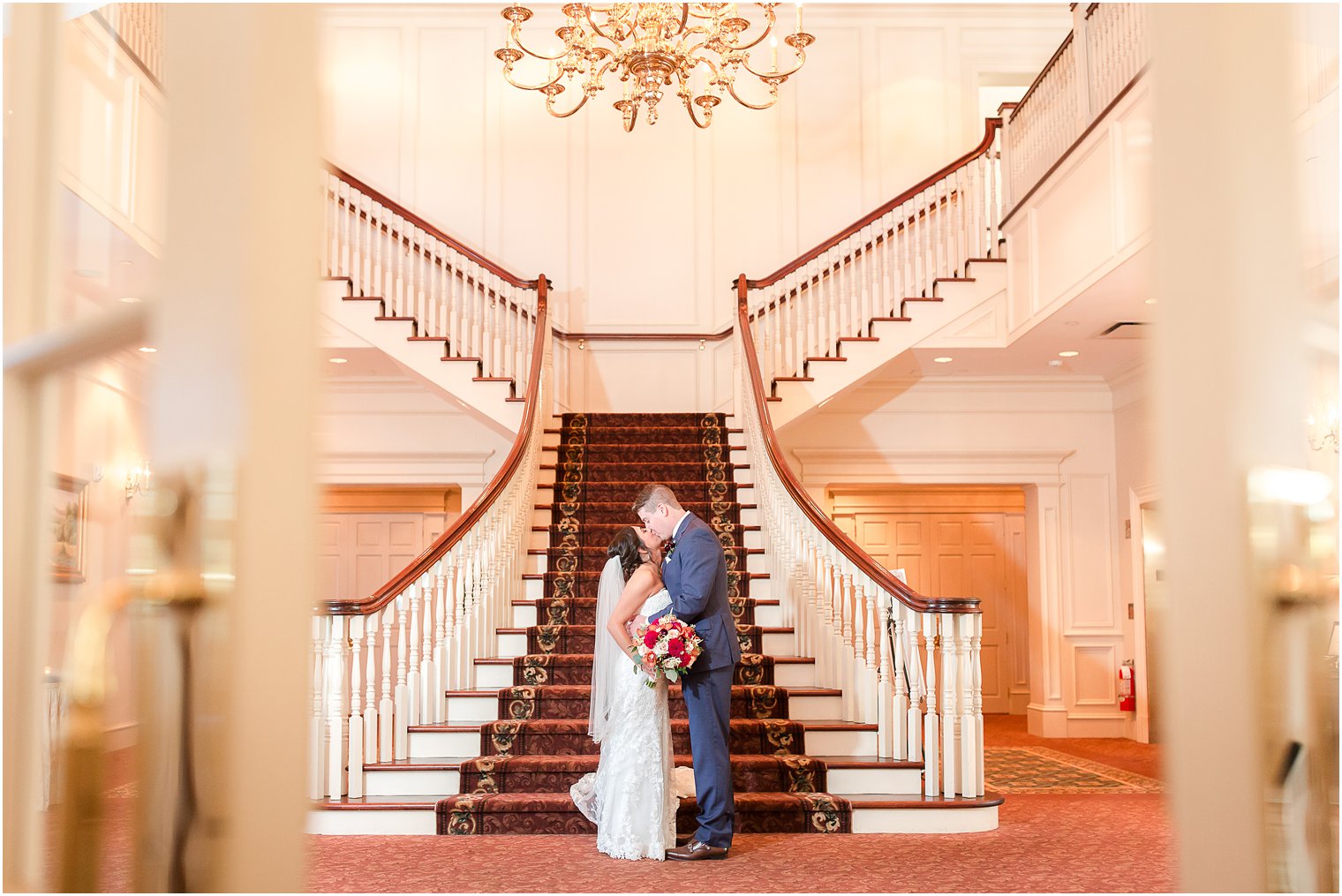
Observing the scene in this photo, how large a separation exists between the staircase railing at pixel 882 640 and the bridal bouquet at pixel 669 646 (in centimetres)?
137

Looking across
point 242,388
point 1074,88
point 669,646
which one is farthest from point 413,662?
point 1074,88

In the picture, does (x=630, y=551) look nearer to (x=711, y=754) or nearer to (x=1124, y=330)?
(x=711, y=754)

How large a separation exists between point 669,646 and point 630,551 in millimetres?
660

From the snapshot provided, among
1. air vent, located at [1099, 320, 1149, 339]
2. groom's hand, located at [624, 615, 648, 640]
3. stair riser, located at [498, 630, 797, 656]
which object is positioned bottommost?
stair riser, located at [498, 630, 797, 656]

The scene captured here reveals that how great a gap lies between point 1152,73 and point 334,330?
8.52 metres

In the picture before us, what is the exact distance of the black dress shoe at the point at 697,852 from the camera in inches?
182

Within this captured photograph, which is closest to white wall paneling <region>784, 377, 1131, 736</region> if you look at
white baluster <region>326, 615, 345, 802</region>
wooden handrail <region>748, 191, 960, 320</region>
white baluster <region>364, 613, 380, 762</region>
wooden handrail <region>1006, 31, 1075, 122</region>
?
wooden handrail <region>748, 191, 960, 320</region>

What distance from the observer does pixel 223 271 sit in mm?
970

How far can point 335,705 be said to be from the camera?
5297 mm

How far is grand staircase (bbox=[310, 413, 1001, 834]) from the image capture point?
17.2 ft

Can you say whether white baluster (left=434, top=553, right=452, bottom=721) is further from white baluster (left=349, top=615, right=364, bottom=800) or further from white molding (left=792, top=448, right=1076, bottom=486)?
white molding (left=792, top=448, right=1076, bottom=486)

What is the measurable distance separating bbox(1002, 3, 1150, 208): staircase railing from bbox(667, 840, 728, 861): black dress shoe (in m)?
4.89

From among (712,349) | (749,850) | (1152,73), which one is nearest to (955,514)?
(712,349)

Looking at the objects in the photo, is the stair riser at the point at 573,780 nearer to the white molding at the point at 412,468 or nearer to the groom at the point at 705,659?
the groom at the point at 705,659
